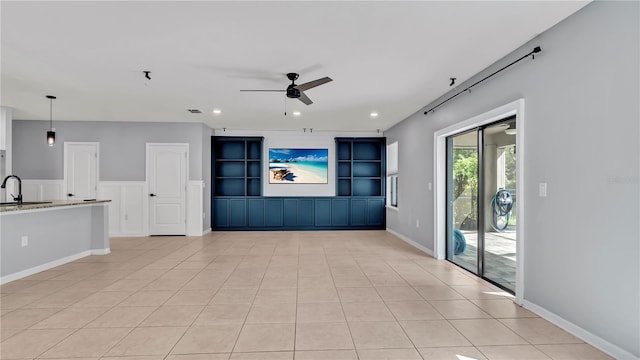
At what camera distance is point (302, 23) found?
2.74 meters

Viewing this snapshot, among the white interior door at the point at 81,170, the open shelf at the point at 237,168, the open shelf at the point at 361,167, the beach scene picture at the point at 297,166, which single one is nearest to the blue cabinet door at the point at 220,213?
the open shelf at the point at 237,168

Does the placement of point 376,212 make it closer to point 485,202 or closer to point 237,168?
point 237,168

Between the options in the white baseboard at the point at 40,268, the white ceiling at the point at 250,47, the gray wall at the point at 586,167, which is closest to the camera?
the gray wall at the point at 586,167

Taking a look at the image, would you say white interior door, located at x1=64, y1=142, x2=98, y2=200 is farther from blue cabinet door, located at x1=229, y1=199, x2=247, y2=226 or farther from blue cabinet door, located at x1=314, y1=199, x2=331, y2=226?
blue cabinet door, located at x1=314, y1=199, x2=331, y2=226

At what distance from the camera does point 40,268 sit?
451 cm

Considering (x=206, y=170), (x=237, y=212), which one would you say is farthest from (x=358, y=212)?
(x=206, y=170)

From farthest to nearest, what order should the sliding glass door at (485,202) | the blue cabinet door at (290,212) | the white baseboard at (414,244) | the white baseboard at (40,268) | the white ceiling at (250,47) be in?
the blue cabinet door at (290,212) → the white baseboard at (414,244) → the white baseboard at (40,268) → the sliding glass door at (485,202) → the white ceiling at (250,47)

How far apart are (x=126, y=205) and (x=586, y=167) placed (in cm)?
802

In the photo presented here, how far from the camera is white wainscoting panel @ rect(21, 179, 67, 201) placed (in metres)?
7.15

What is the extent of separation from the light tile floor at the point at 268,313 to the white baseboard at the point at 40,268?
0.45 feet

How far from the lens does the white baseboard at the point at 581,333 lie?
2.21 m

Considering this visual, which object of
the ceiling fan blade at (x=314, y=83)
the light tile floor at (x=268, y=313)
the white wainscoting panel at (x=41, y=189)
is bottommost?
the light tile floor at (x=268, y=313)

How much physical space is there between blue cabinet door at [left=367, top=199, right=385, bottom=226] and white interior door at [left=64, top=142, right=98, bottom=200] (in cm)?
644

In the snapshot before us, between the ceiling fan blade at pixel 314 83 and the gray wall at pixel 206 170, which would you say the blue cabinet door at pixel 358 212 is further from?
the ceiling fan blade at pixel 314 83
